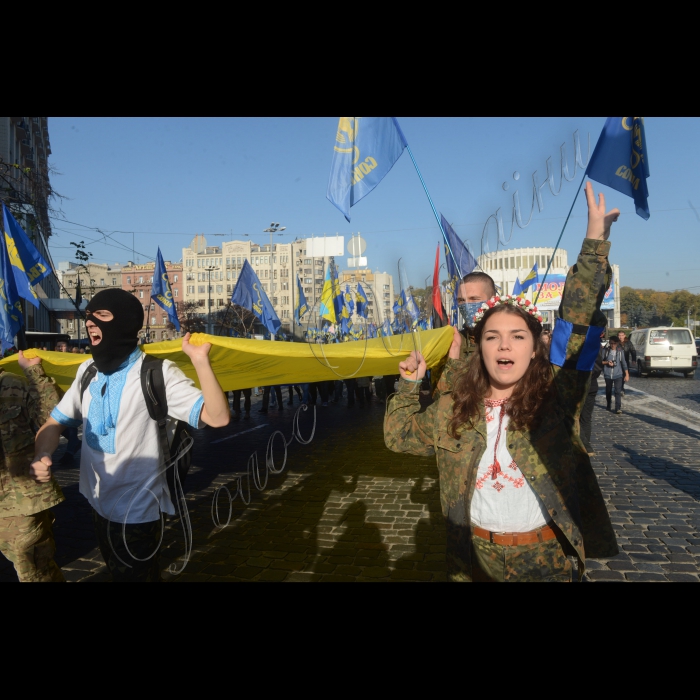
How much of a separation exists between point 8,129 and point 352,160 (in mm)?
26048

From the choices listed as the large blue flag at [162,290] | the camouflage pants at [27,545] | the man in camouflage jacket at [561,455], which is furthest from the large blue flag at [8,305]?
the large blue flag at [162,290]

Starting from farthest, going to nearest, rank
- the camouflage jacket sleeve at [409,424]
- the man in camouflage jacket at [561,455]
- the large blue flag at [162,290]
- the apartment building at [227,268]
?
the apartment building at [227,268]
the large blue flag at [162,290]
the camouflage jacket sleeve at [409,424]
the man in camouflage jacket at [561,455]

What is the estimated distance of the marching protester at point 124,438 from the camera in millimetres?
2564

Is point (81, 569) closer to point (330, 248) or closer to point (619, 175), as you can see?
point (330, 248)

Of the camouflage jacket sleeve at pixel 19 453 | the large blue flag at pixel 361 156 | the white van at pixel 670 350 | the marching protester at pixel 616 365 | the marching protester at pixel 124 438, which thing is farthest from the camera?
the white van at pixel 670 350

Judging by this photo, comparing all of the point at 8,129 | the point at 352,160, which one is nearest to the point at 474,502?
the point at 352,160

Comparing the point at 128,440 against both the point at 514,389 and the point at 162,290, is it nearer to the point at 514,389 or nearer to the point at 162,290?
the point at 514,389

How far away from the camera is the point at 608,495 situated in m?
6.45

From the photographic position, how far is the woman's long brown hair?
2.06 meters

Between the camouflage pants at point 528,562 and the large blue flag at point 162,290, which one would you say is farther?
the large blue flag at point 162,290

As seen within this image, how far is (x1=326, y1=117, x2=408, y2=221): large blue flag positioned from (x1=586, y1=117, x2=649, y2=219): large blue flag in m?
1.56

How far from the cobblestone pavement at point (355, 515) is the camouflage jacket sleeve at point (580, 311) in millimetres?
2636

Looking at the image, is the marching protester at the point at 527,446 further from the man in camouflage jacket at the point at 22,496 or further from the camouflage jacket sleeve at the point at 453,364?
the man in camouflage jacket at the point at 22,496

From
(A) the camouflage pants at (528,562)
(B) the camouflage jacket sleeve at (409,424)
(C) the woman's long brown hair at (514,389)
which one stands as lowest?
(A) the camouflage pants at (528,562)
